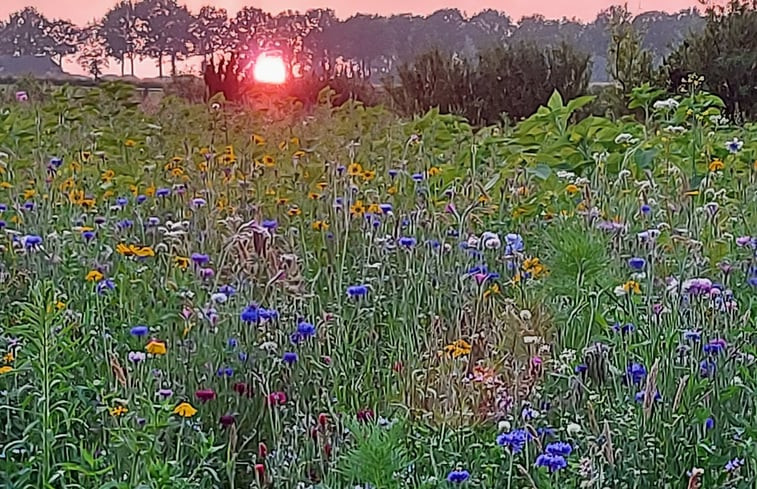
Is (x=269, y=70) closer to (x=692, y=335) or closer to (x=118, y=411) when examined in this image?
(x=692, y=335)

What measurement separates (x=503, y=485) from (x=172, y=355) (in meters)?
0.94

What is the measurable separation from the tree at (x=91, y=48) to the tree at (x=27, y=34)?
2.02 ft

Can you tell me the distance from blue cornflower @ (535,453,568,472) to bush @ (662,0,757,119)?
980 centimetres

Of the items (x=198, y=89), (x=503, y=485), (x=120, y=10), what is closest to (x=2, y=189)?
(x=503, y=485)

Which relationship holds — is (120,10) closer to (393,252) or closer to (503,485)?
(393,252)

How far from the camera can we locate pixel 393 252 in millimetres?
3248

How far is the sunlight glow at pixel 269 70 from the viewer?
44.2 ft

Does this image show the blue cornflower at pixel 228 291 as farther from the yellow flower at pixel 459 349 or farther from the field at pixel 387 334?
the yellow flower at pixel 459 349

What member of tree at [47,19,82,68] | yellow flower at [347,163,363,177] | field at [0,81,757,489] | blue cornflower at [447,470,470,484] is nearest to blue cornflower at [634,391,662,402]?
field at [0,81,757,489]

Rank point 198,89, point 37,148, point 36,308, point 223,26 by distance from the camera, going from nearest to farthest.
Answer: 1. point 36,308
2. point 37,148
3. point 198,89
4. point 223,26

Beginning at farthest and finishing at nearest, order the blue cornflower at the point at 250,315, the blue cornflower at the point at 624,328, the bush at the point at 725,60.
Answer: the bush at the point at 725,60 → the blue cornflower at the point at 250,315 → the blue cornflower at the point at 624,328

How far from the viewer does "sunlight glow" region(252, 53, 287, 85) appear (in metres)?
13.5

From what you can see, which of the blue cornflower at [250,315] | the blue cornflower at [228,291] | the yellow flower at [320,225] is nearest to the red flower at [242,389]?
the blue cornflower at [250,315]

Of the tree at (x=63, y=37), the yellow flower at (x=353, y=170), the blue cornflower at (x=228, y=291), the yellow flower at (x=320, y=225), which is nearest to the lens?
the blue cornflower at (x=228, y=291)
